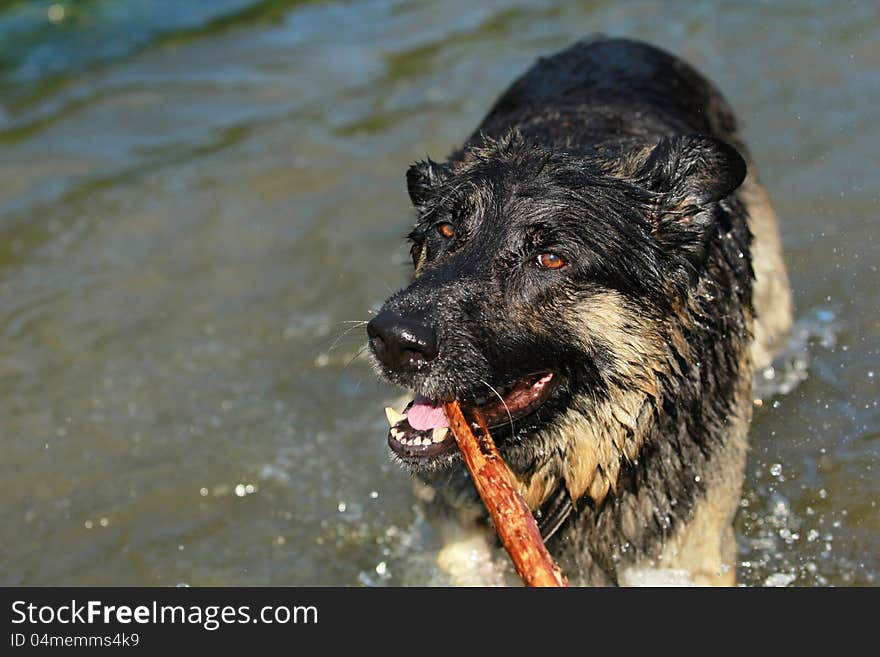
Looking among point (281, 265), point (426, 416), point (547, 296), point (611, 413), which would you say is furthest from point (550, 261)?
point (281, 265)

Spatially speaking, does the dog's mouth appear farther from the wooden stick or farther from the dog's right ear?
the dog's right ear

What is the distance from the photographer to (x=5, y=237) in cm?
920

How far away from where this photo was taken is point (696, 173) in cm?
466

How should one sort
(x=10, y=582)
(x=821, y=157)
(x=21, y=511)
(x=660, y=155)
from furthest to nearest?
(x=821, y=157)
(x=21, y=511)
(x=10, y=582)
(x=660, y=155)

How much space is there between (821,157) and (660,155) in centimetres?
499

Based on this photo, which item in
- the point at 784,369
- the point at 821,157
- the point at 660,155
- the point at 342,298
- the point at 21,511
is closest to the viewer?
the point at 660,155

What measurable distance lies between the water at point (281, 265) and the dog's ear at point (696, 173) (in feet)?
6.62

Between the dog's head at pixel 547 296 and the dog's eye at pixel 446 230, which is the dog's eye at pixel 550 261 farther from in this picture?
the dog's eye at pixel 446 230

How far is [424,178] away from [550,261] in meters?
1.00

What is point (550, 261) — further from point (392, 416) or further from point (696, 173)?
point (392, 416)

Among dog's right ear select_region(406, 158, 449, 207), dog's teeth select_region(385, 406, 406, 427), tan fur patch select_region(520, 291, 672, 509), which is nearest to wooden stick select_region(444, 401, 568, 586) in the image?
dog's teeth select_region(385, 406, 406, 427)
